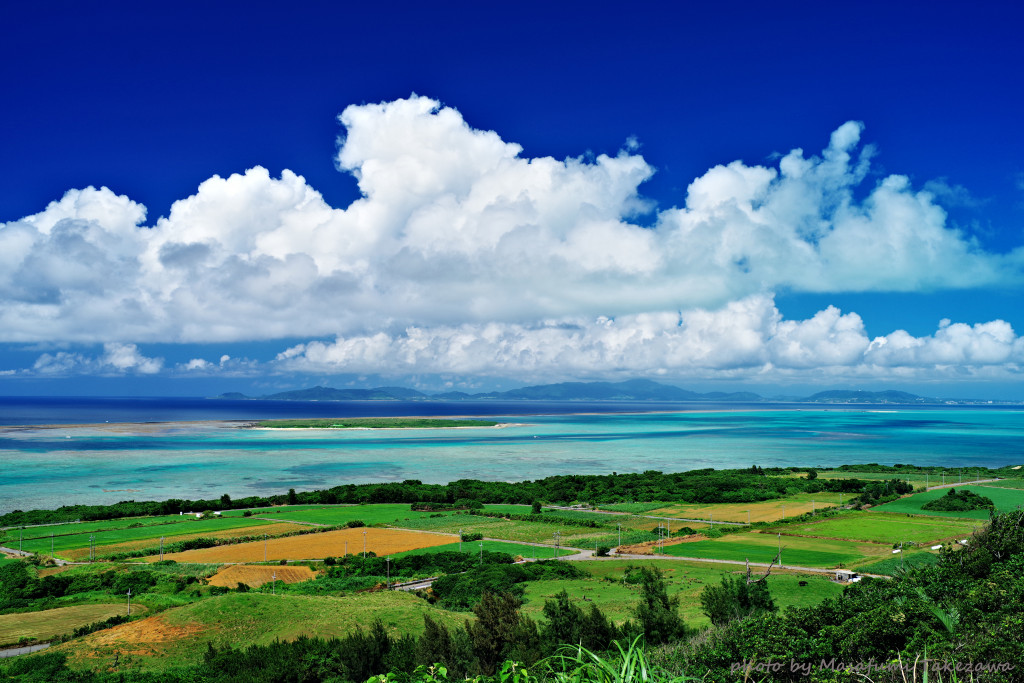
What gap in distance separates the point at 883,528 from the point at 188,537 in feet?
211

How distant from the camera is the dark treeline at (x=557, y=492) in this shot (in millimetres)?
76438

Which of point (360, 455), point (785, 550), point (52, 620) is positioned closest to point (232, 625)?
point (52, 620)

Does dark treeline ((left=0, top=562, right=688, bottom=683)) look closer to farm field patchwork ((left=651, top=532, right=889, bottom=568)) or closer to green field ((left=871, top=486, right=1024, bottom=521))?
farm field patchwork ((left=651, top=532, right=889, bottom=568))

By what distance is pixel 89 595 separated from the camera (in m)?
38.2

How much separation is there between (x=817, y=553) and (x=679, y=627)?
92.4 ft

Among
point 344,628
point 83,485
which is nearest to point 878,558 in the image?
point 344,628

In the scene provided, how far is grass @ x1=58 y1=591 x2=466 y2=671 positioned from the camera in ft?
89.4

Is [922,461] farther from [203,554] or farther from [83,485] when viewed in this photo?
[83,485]

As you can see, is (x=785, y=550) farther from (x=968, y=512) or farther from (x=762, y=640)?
(x=762, y=640)

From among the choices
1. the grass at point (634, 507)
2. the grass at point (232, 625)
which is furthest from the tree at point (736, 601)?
the grass at point (634, 507)

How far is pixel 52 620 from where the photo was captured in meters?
32.3

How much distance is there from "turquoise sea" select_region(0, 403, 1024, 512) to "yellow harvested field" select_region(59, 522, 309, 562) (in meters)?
21.1

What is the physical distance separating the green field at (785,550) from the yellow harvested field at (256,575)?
94.7ft

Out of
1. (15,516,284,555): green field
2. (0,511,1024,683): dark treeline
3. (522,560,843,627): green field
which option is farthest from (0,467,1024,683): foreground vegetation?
(15,516,284,555): green field
